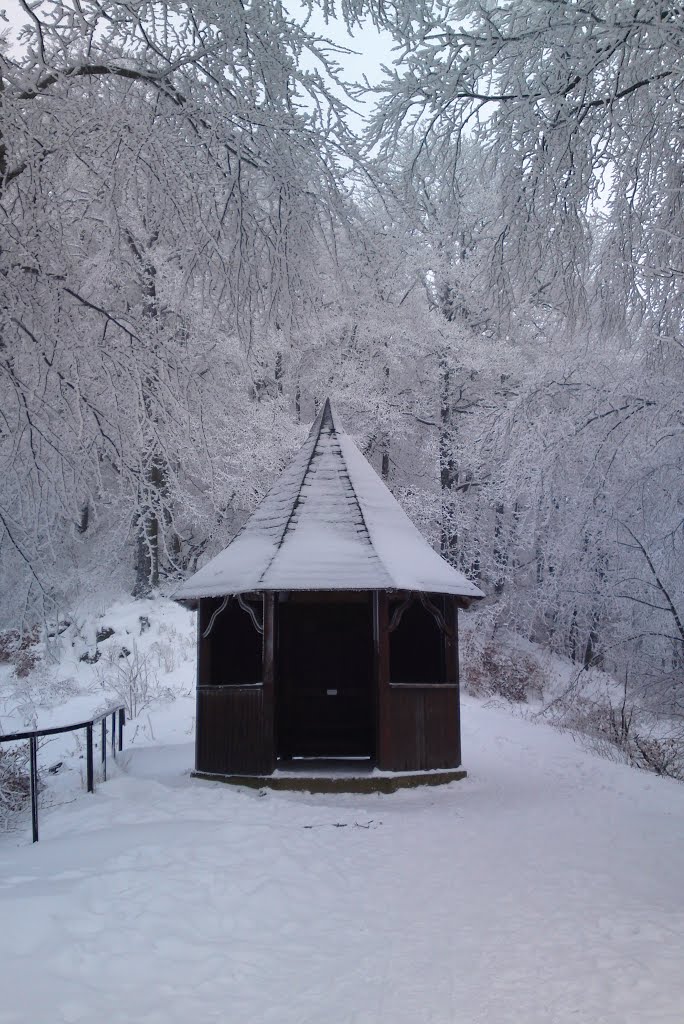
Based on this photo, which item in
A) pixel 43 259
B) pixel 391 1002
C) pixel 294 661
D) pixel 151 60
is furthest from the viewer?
pixel 294 661

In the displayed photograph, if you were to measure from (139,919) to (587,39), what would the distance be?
5870mm

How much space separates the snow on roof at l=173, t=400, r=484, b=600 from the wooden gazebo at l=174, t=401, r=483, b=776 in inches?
0.8

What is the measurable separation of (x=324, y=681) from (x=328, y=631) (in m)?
0.75

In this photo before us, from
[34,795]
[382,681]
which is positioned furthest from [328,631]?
[34,795]

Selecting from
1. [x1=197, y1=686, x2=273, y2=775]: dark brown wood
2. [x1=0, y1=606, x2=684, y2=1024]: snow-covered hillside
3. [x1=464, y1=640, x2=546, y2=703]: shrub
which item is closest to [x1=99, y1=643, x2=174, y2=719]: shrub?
[x1=197, y1=686, x2=273, y2=775]: dark brown wood

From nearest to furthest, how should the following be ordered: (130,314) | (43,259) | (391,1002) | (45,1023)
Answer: (45,1023)
(391,1002)
(43,259)
(130,314)

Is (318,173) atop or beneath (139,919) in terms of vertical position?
atop

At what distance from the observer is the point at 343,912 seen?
595 cm

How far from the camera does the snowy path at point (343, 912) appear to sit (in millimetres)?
4371

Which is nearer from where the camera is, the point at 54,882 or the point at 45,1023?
the point at 45,1023

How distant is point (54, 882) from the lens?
5855mm

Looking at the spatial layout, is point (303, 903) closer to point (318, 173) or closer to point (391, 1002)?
point (391, 1002)

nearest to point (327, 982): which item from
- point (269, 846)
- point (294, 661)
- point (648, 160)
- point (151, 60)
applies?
point (269, 846)

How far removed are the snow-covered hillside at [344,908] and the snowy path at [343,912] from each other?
0.05 ft
